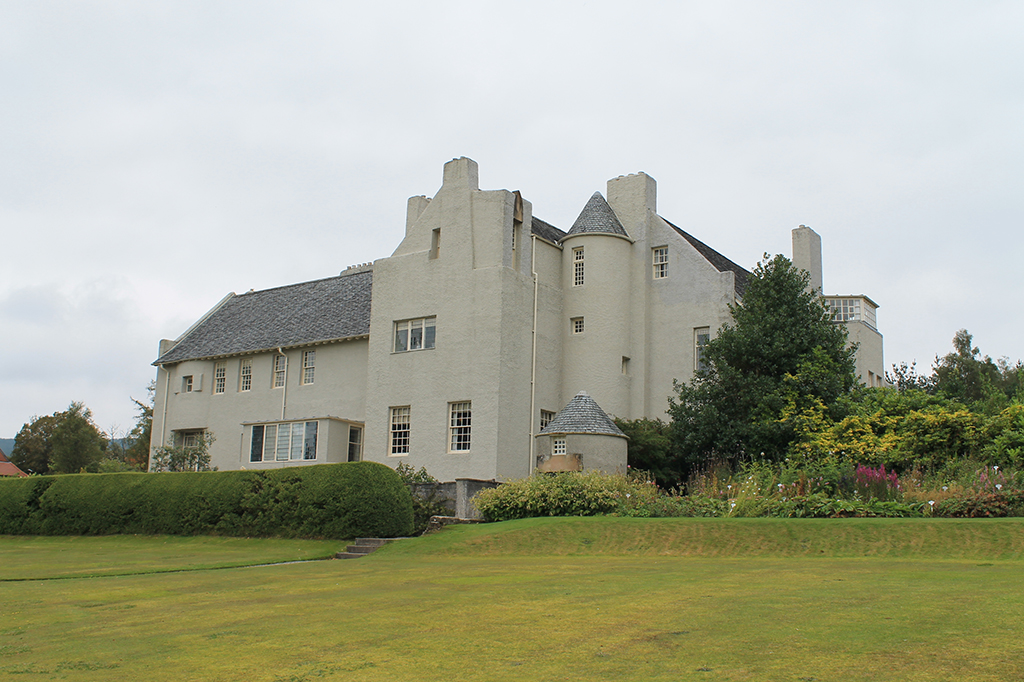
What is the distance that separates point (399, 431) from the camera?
34.7 metres

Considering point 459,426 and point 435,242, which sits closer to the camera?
point 459,426

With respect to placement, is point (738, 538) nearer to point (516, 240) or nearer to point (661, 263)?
point (516, 240)

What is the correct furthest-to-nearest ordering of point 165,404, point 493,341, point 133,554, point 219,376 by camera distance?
point 165,404 → point 219,376 → point 493,341 → point 133,554

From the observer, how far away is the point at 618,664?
23.2 feet

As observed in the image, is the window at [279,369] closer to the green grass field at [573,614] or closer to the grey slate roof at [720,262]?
the grey slate roof at [720,262]

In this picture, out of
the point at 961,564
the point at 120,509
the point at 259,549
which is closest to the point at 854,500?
the point at 961,564

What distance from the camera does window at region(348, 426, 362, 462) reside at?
121ft

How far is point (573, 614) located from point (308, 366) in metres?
31.4

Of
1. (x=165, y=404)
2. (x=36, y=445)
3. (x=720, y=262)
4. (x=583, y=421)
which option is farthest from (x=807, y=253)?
(x=36, y=445)

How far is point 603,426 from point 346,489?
9536 mm

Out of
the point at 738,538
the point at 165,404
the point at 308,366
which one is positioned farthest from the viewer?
the point at 165,404

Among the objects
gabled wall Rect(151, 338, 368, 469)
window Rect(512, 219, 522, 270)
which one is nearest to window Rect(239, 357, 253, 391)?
gabled wall Rect(151, 338, 368, 469)

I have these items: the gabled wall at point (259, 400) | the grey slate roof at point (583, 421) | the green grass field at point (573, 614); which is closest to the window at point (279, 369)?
the gabled wall at point (259, 400)

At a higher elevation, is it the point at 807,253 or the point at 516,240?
the point at 807,253
